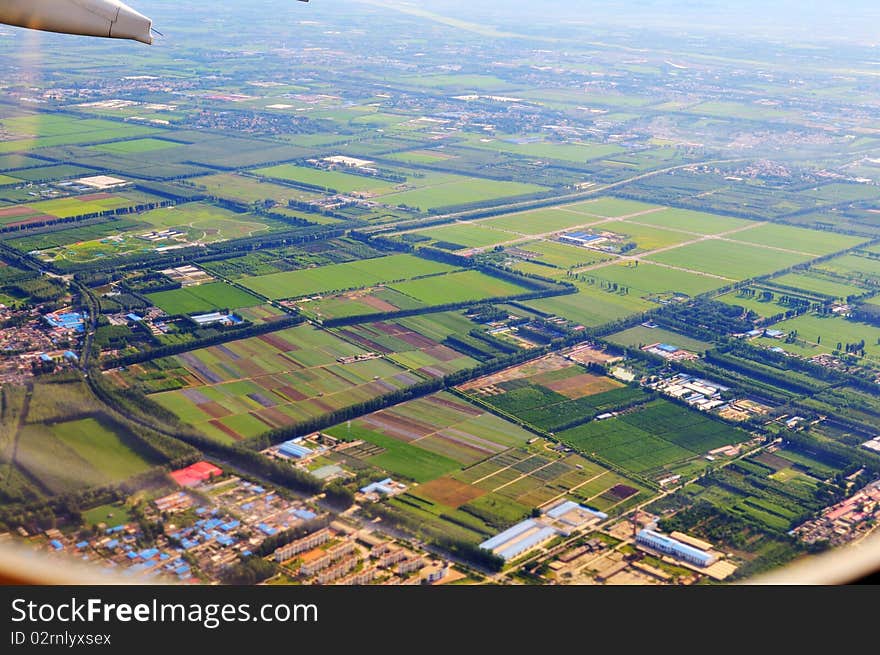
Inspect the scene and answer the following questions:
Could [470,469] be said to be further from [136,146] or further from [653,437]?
[136,146]

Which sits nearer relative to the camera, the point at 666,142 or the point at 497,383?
the point at 497,383

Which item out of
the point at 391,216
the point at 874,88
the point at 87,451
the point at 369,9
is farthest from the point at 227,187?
the point at 369,9

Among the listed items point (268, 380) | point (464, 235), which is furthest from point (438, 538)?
point (464, 235)

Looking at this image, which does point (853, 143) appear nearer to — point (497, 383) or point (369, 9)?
point (497, 383)

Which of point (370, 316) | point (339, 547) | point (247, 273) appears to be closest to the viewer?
point (339, 547)

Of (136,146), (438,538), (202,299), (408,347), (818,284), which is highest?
(818,284)

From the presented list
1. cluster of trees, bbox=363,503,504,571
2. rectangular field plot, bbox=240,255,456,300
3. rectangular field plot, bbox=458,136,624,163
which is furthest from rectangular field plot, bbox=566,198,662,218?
cluster of trees, bbox=363,503,504,571

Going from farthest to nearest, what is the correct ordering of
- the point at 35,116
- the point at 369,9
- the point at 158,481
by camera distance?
the point at 369,9 → the point at 35,116 → the point at 158,481

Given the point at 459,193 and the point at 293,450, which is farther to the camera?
the point at 459,193
